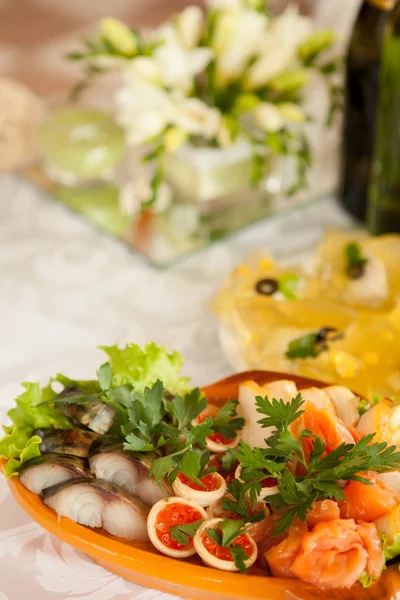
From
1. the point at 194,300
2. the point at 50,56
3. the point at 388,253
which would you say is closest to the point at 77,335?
the point at 194,300

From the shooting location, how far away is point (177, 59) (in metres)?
1.33

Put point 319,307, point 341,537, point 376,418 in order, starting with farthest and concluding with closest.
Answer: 1. point 319,307
2. point 376,418
3. point 341,537

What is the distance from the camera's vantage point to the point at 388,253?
116 centimetres

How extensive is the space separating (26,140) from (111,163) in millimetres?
187

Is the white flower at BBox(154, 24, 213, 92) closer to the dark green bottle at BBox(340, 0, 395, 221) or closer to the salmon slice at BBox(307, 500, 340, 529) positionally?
the dark green bottle at BBox(340, 0, 395, 221)

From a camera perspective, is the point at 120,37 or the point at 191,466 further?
the point at 120,37

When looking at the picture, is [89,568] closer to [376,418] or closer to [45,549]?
[45,549]

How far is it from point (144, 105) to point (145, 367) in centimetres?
58

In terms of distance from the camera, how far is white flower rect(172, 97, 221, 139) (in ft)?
4.29

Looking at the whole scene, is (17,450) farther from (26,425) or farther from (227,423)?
(227,423)

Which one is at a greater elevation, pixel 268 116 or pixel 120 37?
Answer: pixel 120 37

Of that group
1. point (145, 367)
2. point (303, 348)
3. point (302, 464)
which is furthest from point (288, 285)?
point (302, 464)

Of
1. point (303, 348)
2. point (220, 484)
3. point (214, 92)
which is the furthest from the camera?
point (214, 92)

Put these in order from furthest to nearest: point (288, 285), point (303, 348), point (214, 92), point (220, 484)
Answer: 1. point (214, 92)
2. point (288, 285)
3. point (303, 348)
4. point (220, 484)
